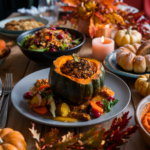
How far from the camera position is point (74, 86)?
97 cm

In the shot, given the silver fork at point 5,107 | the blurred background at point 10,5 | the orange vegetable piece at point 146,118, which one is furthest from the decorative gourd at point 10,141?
the blurred background at point 10,5

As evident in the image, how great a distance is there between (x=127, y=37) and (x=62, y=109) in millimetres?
1209

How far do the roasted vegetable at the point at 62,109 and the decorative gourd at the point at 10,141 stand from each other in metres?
0.25

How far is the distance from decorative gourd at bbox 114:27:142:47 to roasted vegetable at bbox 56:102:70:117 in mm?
1139

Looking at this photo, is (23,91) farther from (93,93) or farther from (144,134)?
(144,134)

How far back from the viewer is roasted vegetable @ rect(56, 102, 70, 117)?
93 centimetres

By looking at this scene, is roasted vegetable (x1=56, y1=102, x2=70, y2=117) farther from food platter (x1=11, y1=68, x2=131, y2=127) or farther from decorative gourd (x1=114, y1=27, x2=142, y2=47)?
decorative gourd (x1=114, y1=27, x2=142, y2=47)

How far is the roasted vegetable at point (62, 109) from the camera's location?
0.93 meters

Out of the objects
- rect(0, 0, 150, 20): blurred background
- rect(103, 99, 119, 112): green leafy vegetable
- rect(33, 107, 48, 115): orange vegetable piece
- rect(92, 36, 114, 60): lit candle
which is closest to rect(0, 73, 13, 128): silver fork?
rect(33, 107, 48, 115): orange vegetable piece

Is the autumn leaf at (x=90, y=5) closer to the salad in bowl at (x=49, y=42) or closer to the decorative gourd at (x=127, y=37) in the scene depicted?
the decorative gourd at (x=127, y=37)

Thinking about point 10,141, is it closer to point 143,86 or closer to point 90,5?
point 143,86

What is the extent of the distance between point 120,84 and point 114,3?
1.21m

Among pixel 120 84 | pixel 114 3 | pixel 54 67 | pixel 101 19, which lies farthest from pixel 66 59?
pixel 114 3

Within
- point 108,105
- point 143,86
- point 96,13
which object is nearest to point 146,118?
point 108,105
